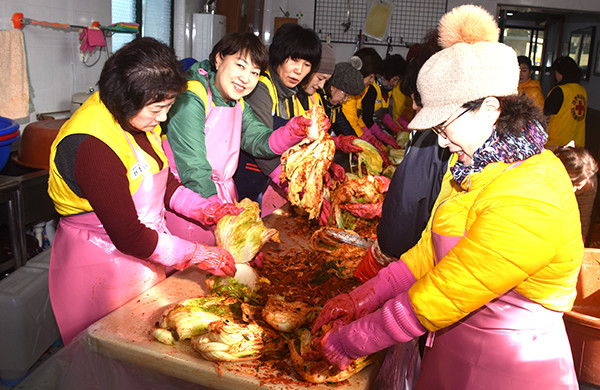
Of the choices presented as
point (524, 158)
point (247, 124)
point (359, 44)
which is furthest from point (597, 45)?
point (524, 158)

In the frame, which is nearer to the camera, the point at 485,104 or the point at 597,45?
the point at 485,104

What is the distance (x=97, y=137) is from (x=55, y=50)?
297cm

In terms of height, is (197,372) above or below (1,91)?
below

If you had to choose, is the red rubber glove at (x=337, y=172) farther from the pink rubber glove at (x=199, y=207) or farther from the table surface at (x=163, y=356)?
the table surface at (x=163, y=356)

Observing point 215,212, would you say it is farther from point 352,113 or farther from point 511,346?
point 352,113

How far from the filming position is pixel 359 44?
369 inches

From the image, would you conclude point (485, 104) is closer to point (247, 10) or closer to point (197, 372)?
point (197, 372)

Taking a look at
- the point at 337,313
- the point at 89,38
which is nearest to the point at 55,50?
the point at 89,38

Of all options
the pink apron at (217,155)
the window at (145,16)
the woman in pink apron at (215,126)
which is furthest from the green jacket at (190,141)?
the window at (145,16)

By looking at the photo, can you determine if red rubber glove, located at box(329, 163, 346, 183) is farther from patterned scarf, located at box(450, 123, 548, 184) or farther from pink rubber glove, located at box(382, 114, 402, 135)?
pink rubber glove, located at box(382, 114, 402, 135)

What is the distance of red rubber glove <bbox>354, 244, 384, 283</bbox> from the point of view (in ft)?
8.23

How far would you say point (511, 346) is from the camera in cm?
172

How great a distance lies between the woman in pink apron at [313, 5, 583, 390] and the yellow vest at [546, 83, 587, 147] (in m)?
6.22

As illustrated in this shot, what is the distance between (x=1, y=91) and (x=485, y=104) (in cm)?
367
